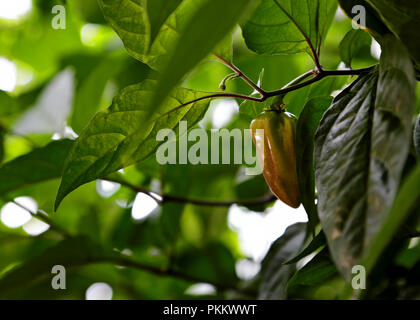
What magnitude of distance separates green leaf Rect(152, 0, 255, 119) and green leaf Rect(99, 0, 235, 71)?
21 centimetres

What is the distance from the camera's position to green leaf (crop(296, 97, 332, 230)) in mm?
490

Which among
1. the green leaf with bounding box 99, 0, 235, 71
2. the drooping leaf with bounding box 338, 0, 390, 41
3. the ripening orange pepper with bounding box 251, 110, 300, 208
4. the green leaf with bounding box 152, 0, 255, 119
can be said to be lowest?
the green leaf with bounding box 152, 0, 255, 119

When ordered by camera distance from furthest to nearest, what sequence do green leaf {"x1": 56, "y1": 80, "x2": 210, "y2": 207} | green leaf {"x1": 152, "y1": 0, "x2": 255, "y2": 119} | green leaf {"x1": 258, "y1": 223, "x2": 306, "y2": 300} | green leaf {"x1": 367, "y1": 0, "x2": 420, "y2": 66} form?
green leaf {"x1": 258, "y1": 223, "x2": 306, "y2": 300}, green leaf {"x1": 56, "y1": 80, "x2": 210, "y2": 207}, green leaf {"x1": 367, "y1": 0, "x2": 420, "y2": 66}, green leaf {"x1": 152, "y1": 0, "x2": 255, "y2": 119}

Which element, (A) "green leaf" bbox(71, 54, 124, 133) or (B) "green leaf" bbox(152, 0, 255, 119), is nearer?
(B) "green leaf" bbox(152, 0, 255, 119)

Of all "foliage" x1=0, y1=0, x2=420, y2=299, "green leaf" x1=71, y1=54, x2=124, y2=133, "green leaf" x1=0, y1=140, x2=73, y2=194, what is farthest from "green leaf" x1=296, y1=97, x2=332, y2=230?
"green leaf" x1=71, y1=54, x2=124, y2=133

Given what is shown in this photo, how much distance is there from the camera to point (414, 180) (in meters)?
0.28

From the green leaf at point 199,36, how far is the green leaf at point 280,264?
476mm

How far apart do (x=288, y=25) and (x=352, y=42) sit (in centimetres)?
10

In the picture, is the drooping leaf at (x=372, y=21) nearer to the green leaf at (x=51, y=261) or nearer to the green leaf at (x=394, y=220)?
the green leaf at (x=394, y=220)

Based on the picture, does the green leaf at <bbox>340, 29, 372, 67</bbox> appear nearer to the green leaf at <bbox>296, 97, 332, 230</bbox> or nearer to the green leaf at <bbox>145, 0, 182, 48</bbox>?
the green leaf at <bbox>296, 97, 332, 230</bbox>

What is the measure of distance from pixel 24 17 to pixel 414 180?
1.59 meters
